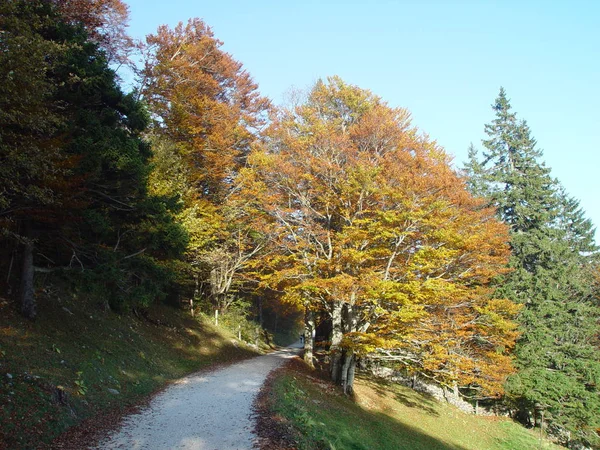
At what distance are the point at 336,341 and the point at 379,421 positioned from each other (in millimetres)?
3557

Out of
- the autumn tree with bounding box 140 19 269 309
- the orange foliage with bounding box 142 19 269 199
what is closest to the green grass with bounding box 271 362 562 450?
the autumn tree with bounding box 140 19 269 309

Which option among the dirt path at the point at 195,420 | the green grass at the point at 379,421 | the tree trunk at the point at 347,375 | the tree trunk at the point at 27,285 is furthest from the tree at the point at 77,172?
the tree trunk at the point at 347,375

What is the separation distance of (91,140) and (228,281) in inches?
610

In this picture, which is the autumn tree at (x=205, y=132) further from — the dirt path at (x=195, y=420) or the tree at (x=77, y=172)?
the dirt path at (x=195, y=420)

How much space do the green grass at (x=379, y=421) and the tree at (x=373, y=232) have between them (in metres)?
1.88

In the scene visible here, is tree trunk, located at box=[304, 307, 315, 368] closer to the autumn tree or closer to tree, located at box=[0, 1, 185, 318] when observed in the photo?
the autumn tree

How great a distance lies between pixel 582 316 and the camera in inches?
953

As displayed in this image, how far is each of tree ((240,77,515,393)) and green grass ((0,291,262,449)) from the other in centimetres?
564

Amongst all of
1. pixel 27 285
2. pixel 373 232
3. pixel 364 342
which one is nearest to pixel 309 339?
pixel 364 342

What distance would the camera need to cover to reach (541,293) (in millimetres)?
23875

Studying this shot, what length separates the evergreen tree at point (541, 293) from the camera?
2141 centimetres

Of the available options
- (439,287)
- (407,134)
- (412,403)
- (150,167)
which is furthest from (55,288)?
(412,403)

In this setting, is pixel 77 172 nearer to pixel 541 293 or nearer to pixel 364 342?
pixel 364 342

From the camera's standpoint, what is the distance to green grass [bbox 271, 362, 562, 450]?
937 centimetres
